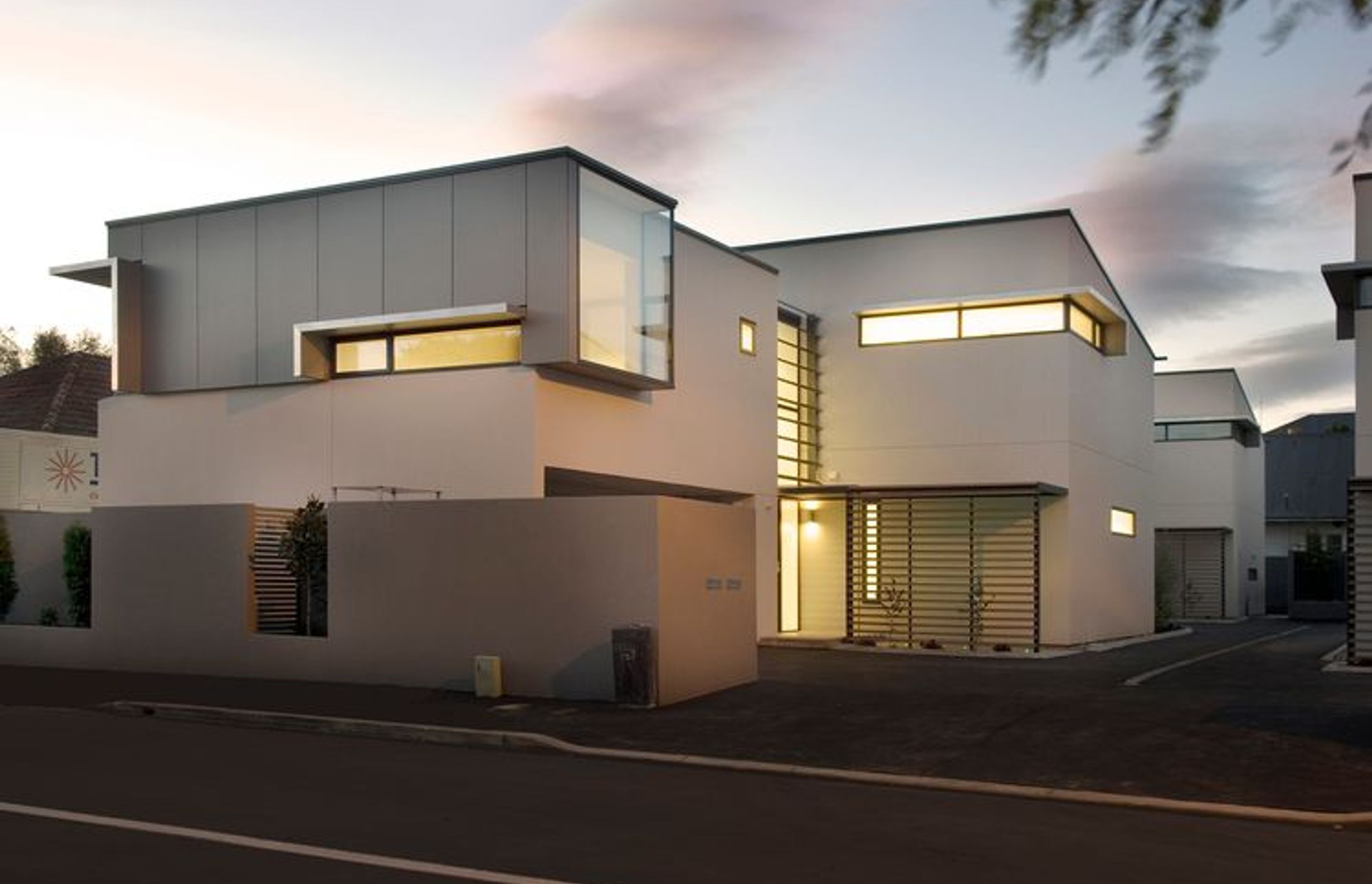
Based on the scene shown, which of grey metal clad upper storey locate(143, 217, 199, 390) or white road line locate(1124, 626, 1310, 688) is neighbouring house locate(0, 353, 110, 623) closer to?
grey metal clad upper storey locate(143, 217, 199, 390)

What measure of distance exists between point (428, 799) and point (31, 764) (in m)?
4.10

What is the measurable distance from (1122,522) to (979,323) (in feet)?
22.7

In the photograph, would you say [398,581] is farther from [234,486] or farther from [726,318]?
[726,318]

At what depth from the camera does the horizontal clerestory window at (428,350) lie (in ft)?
68.1

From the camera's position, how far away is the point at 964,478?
91.6ft

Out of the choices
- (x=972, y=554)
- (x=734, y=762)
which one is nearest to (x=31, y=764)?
(x=734, y=762)

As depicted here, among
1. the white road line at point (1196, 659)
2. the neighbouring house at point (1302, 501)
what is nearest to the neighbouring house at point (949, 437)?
the white road line at point (1196, 659)

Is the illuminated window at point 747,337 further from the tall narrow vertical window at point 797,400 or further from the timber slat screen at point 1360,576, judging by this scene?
the timber slat screen at point 1360,576

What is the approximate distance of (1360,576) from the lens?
21812mm

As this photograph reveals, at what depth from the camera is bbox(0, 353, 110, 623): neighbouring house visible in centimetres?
2564

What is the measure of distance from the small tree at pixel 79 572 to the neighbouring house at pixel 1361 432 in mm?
20892

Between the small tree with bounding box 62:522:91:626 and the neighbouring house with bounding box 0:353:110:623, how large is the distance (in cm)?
159

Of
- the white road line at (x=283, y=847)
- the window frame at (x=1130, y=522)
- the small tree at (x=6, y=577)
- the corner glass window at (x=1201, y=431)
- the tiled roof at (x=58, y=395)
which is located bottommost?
the white road line at (x=283, y=847)

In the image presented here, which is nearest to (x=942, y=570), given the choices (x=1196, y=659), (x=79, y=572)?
(x=1196, y=659)
